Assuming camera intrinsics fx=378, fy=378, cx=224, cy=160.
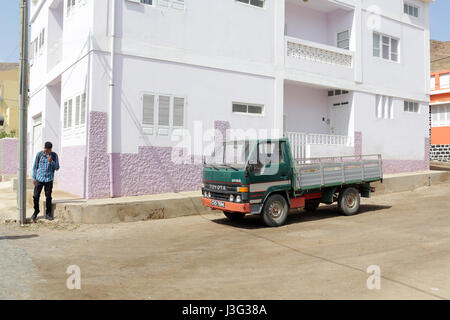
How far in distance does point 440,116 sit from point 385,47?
12.9 meters

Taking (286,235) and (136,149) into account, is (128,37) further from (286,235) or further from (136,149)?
(286,235)

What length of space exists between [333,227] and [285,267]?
11.7ft

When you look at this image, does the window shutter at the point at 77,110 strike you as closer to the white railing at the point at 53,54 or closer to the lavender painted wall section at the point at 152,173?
the lavender painted wall section at the point at 152,173

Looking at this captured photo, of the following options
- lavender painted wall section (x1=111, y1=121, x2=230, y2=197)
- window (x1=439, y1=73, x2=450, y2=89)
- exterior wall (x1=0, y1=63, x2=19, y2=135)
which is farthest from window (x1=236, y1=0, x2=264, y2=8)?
exterior wall (x1=0, y1=63, x2=19, y2=135)

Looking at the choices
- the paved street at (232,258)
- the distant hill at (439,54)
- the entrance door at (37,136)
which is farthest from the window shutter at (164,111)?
the distant hill at (439,54)

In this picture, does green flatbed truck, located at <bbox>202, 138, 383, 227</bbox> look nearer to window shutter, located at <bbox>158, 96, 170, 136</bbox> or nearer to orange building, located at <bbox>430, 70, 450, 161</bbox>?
window shutter, located at <bbox>158, 96, 170, 136</bbox>

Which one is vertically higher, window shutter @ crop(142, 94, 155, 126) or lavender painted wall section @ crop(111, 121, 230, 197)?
window shutter @ crop(142, 94, 155, 126)

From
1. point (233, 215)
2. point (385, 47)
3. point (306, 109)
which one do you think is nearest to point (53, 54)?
point (233, 215)

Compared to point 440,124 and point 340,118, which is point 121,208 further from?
point 440,124

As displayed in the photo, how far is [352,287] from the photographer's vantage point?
4770 millimetres

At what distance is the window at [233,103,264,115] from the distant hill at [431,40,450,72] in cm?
7033

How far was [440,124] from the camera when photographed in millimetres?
27625

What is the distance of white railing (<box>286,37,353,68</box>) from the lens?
14.8 m
